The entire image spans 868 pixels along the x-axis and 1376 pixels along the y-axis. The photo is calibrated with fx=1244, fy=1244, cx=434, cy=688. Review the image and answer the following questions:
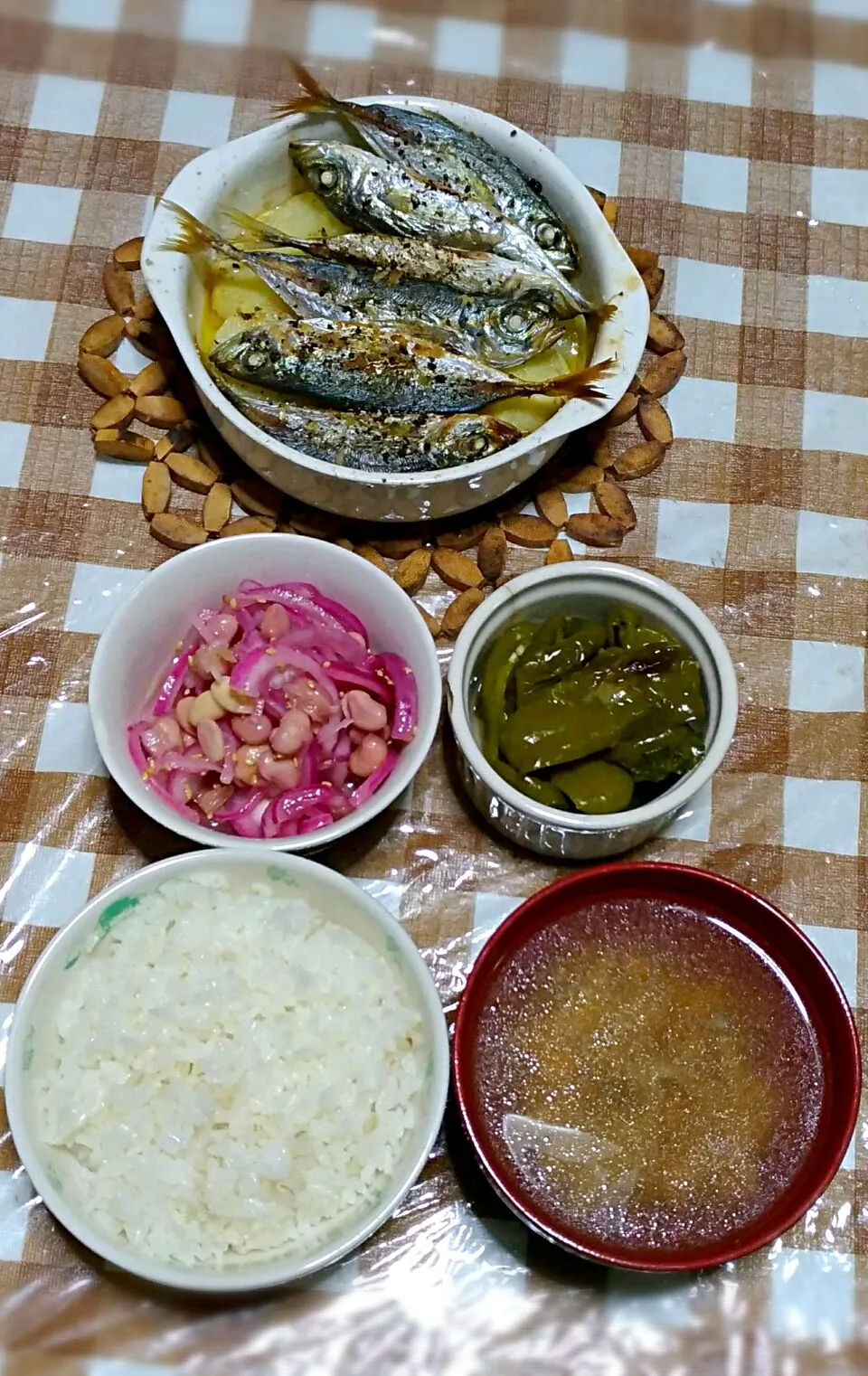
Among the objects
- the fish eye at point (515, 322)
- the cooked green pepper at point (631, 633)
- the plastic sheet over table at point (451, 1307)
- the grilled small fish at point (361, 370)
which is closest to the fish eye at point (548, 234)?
the fish eye at point (515, 322)

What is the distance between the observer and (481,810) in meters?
1.51

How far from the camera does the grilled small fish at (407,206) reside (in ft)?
5.41

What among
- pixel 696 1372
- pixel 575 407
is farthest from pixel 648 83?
pixel 696 1372

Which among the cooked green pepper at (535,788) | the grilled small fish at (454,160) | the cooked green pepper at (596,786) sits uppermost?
the grilled small fish at (454,160)

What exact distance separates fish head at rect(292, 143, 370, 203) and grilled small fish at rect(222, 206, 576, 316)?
72 mm

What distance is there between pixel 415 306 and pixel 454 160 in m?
0.21

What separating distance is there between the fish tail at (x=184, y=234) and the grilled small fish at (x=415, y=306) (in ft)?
0.16

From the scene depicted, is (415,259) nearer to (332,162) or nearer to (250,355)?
(332,162)

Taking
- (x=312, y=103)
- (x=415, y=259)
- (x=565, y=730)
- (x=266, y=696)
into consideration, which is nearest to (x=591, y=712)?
(x=565, y=730)

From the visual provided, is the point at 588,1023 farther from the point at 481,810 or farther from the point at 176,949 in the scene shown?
the point at 176,949

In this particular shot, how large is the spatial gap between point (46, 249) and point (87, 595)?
1.84 feet

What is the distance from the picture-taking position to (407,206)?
167 centimetres

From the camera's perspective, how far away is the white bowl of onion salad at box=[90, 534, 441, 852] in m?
1.39

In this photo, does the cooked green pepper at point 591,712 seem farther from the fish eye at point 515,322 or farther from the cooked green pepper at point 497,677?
the fish eye at point 515,322
